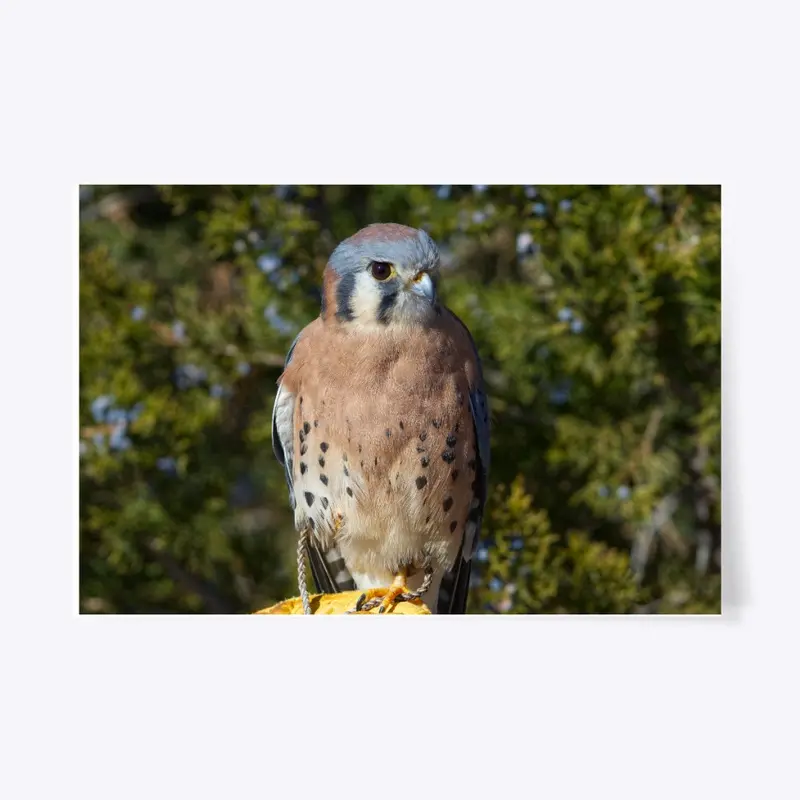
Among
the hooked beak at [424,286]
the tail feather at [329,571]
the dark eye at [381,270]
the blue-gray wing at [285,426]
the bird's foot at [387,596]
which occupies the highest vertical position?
the dark eye at [381,270]

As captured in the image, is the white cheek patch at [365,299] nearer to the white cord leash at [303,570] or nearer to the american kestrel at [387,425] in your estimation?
the american kestrel at [387,425]

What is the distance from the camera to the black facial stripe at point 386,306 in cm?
311

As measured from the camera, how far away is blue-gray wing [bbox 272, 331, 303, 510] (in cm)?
324

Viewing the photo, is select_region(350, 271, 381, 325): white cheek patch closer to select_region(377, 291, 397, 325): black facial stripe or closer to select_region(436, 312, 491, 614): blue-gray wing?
select_region(377, 291, 397, 325): black facial stripe

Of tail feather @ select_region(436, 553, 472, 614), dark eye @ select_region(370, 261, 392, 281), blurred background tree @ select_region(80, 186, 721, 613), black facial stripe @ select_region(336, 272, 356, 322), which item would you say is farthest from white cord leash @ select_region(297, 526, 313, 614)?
dark eye @ select_region(370, 261, 392, 281)

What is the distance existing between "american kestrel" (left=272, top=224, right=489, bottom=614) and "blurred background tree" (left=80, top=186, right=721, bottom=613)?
0.08m

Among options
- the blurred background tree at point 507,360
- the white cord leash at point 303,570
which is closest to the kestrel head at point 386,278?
the blurred background tree at point 507,360

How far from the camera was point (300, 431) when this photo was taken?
10.5 ft
